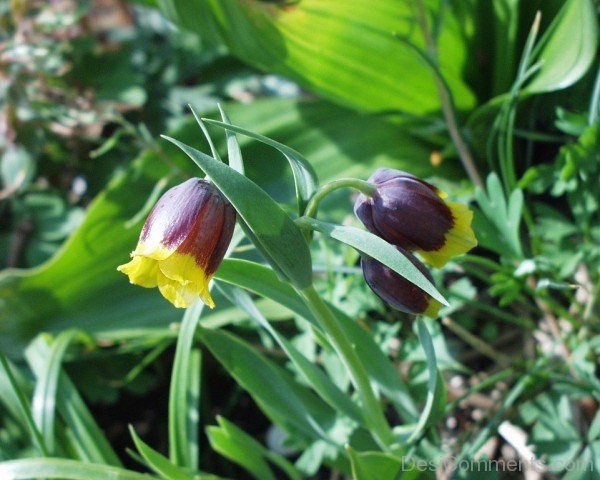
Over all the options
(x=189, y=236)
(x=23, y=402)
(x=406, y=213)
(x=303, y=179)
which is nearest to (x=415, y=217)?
(x=406, y=213)

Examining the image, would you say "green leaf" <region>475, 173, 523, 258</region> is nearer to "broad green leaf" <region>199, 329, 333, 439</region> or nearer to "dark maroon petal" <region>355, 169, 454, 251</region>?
"dark maroon petal" <region>355, 169, 454, 251</region>

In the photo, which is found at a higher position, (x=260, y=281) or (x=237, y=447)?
(x=260, y=281)

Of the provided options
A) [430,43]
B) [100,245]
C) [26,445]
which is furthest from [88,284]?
[430,43]

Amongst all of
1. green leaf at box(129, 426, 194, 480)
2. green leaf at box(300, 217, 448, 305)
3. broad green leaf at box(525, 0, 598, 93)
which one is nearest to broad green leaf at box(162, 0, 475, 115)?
broad green leaf at box(525, 0, 598, 93)

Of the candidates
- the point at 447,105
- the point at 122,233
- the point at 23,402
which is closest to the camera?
the point at 23,402

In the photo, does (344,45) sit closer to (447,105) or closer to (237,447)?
(447,105)

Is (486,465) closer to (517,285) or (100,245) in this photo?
(517,285)

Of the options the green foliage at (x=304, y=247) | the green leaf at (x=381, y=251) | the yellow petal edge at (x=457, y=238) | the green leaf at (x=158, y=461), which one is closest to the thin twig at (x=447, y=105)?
the green foliage at (x=304, y=247)

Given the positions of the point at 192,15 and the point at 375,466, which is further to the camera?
the point at 192,15
